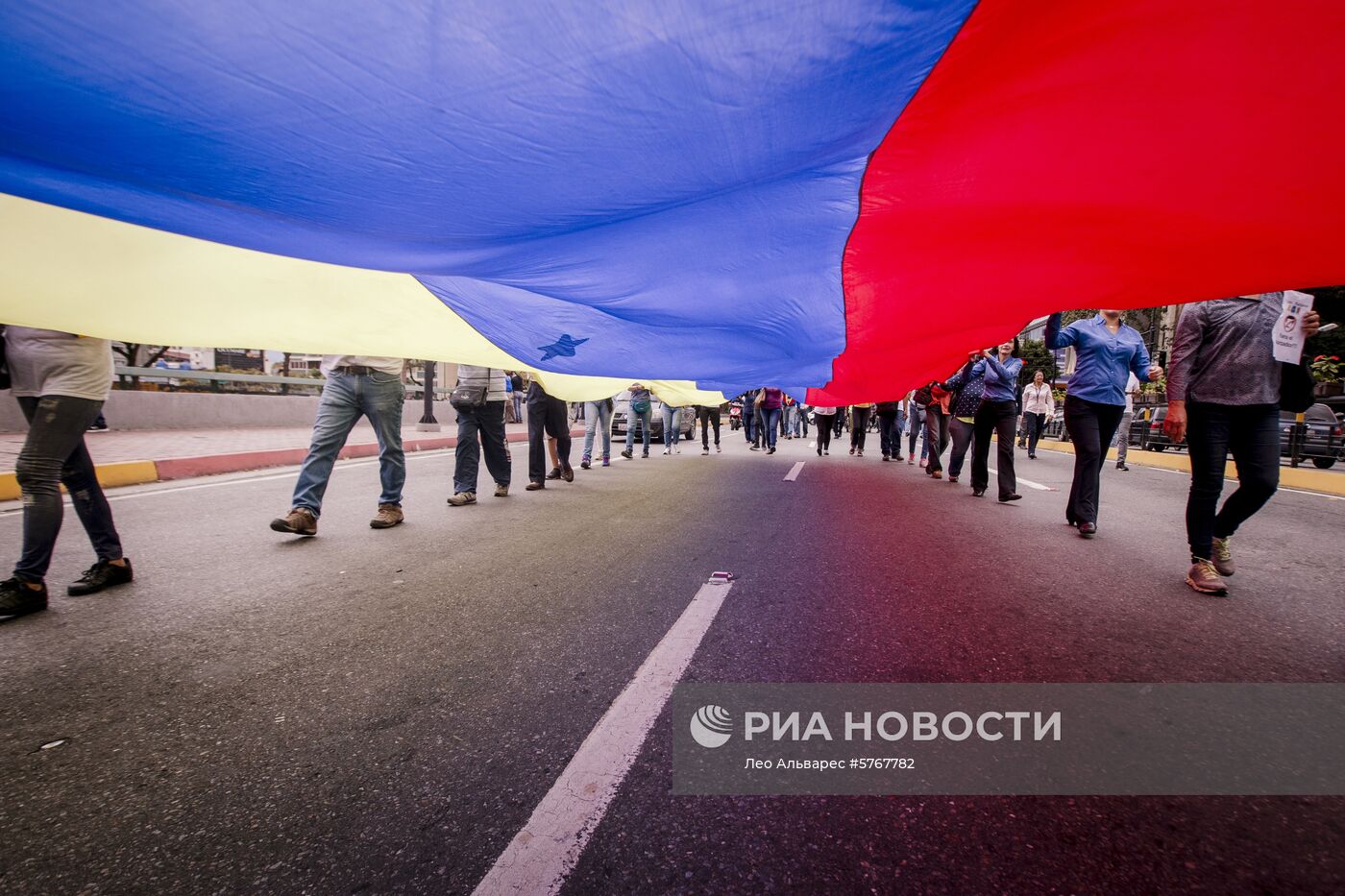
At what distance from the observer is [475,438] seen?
18.0 ft

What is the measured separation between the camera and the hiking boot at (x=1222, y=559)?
3.18 metres

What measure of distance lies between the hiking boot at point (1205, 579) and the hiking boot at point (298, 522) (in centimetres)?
552

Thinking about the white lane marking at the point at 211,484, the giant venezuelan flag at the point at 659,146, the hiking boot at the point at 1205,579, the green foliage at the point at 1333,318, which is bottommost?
the white lane marking at the point at 211,484

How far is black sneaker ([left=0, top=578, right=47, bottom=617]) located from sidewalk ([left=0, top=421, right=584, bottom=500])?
132 inches

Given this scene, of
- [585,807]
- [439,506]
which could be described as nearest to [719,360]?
[439,506]

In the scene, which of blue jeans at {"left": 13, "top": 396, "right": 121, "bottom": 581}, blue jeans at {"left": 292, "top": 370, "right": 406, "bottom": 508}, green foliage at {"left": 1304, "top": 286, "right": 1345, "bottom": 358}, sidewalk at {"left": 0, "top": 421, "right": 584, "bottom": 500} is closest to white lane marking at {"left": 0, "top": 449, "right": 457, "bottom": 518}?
sidewalk at {"left": 0, "top": 421, "right": 584, "bottom": 500}

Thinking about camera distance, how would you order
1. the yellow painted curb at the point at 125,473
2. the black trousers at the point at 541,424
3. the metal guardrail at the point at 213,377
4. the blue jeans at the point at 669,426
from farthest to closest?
the blue jeans at the point at 669,426 → the metal guardrail at the point at 213,377 → the black trousers at the point at 541,424 → the yellow painted curb at the point at 125,473

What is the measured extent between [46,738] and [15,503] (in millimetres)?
5510

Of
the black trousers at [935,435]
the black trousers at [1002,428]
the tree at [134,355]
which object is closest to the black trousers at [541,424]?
the black trousers at [1002,428]

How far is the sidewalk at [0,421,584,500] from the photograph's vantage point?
6188 millimetres

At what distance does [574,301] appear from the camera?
341 centimetres

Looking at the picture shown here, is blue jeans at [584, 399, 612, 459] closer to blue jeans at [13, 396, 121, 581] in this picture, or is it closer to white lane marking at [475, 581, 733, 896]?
blue jeans at [13, 396, 121, 581]

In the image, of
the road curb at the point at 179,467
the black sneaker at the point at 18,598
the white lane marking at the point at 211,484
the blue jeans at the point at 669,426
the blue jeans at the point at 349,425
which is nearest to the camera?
the black sneaker at the point at 18,598

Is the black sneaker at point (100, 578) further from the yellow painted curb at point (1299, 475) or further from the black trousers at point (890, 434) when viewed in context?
the black trousers at point (890, 434)
